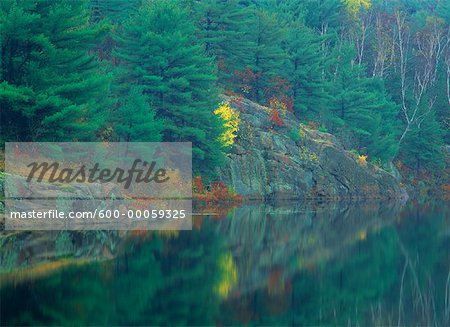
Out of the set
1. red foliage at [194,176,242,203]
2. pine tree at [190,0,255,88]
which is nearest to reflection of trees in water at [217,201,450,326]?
red foliage at [194,176,242,203]

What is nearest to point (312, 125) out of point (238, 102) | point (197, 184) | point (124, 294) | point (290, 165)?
point (290, 165)

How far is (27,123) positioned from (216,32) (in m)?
25.9

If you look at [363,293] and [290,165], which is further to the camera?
[290,165]

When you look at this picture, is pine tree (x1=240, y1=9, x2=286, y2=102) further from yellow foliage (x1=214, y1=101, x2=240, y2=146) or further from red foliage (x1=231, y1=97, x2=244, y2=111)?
yellow foliage (x1=214, y1=101, x2=240, y2=146)

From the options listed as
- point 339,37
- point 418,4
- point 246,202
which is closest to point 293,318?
point 246,202

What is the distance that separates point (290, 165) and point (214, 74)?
9506 mm

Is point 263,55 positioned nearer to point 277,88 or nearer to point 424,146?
point 277,88

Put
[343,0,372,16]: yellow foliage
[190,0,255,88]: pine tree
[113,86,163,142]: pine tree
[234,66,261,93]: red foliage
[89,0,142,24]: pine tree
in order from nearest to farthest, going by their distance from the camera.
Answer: [113,86,163,142]: pine tree, [89,0,142,24]: pine tree, [190,0,255,88]: pine tree, [234,66,261,93]: red foliage, [343,0,372,16]: yellow foliage

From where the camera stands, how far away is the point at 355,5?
3610 inches

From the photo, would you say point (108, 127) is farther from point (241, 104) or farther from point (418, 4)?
point (418, 4)

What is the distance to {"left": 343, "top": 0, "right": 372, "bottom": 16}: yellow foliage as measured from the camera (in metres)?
89.6

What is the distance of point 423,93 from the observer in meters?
77.9

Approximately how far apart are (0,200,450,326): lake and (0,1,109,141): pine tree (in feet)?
33.9
